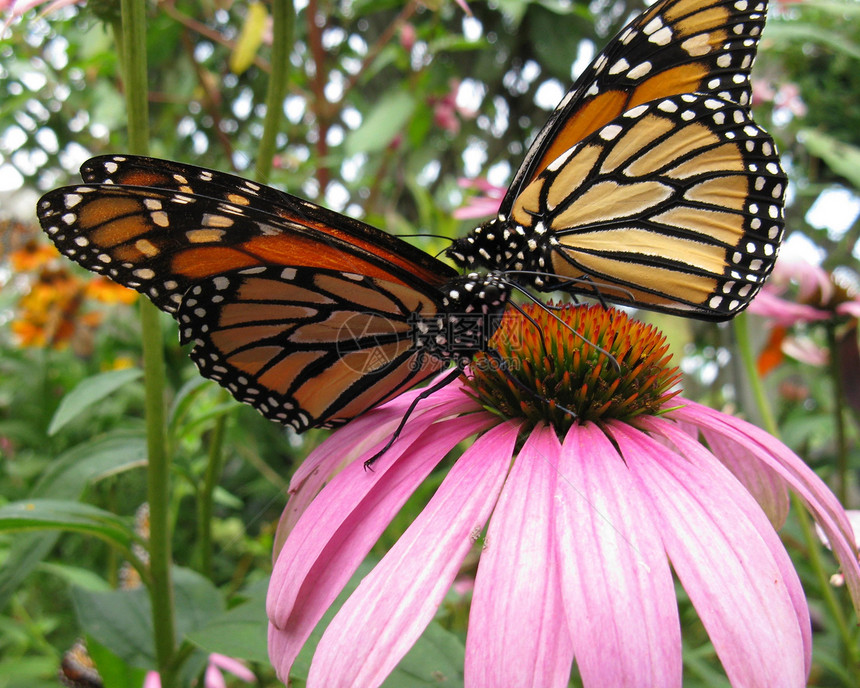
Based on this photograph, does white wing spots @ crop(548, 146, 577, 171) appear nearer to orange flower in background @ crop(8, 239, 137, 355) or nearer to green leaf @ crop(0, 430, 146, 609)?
green leaf @ crop(0, 430, 146, 609)

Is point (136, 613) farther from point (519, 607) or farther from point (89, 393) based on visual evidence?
point (519, 607)

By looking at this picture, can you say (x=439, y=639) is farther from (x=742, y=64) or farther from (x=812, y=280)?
(x=812, y=280)

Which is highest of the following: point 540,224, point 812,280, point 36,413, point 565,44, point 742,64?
point 565,44

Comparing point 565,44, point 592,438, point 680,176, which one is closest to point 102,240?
point 592,438

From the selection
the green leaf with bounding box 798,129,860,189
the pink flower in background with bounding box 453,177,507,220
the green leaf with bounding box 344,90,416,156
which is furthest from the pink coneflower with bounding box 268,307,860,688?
the green leaf with bounding box 344,90,416,156

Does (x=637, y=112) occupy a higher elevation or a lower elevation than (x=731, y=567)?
higher
